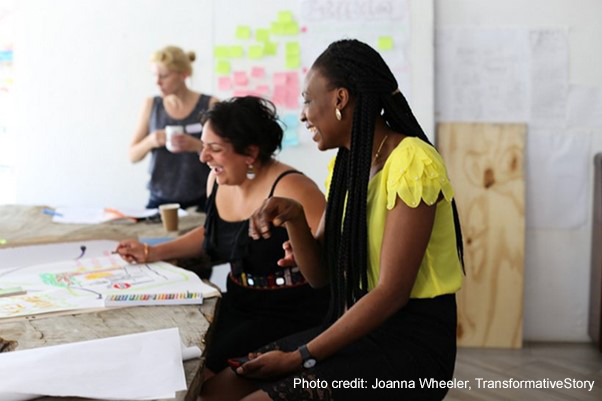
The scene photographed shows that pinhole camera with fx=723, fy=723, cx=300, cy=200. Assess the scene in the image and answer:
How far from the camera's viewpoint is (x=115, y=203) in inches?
156

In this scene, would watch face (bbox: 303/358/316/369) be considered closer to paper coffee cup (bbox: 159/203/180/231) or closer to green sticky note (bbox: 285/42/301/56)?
paper coffee cup (bbox: 159/203/180/231)

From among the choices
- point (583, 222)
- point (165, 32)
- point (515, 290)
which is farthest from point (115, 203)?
point (583, 222)

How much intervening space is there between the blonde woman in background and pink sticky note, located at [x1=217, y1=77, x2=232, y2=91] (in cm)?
A: 19

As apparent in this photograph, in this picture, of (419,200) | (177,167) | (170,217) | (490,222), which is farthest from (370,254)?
(490,222)

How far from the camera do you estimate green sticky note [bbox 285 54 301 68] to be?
3.87 metres

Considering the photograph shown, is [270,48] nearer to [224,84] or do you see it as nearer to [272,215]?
[224,84]

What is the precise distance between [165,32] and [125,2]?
0.27 meters

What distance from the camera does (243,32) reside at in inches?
152

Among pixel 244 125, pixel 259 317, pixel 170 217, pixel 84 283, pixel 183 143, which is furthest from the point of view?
pixel 183 143

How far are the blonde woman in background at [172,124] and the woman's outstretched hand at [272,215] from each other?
1.59 metres

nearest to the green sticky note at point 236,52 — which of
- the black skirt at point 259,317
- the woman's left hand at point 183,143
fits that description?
the woman's left hand at point 183,143

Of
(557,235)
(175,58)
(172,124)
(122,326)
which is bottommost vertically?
(557,235)

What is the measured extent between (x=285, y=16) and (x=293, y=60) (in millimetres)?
235

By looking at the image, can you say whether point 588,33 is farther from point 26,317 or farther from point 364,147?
point 26,317
